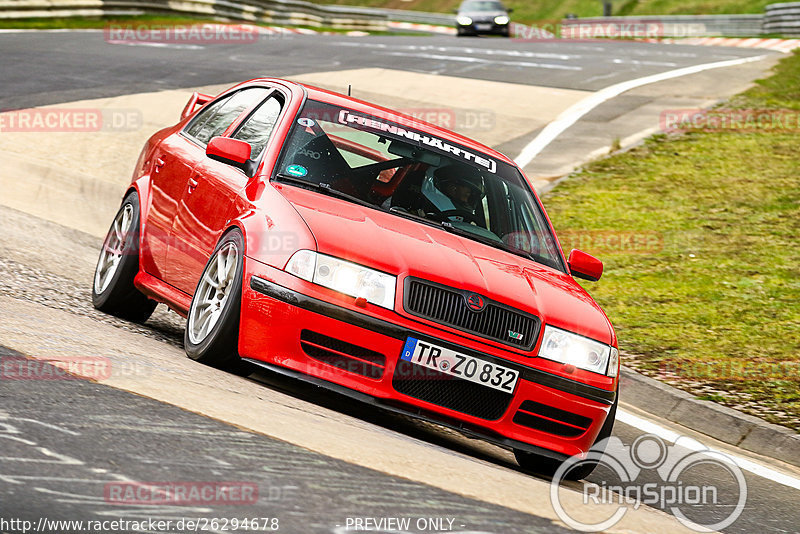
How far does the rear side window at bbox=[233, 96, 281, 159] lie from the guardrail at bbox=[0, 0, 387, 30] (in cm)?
2121

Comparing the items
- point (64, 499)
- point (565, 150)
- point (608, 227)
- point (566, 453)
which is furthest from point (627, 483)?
point (565, 150)

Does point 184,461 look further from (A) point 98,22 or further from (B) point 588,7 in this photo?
(B) point 588,7

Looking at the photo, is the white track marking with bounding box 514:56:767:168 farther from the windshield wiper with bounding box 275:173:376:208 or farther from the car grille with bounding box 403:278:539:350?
the car grille with bounding box 403:278:539:350

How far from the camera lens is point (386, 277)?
5.23m

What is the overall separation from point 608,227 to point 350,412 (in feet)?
25.3

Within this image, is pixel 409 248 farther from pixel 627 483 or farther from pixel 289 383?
pixel 627 483

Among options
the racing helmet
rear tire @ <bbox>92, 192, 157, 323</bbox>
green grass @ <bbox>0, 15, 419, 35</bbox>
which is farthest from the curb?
green grass @ <bbox>0, 15, 419, 35</bbox>

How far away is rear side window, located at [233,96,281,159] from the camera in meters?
6.49

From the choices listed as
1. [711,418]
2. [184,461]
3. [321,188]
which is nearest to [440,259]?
[321,188]

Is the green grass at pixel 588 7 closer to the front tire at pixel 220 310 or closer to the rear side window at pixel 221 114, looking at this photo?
the rear side window at pixel 221 114

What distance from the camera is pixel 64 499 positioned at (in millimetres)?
3439

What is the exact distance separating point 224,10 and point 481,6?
11313 mm

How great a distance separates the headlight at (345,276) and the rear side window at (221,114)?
2.06 metres

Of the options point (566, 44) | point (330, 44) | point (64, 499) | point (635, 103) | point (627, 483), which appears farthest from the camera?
point (566, 44)
